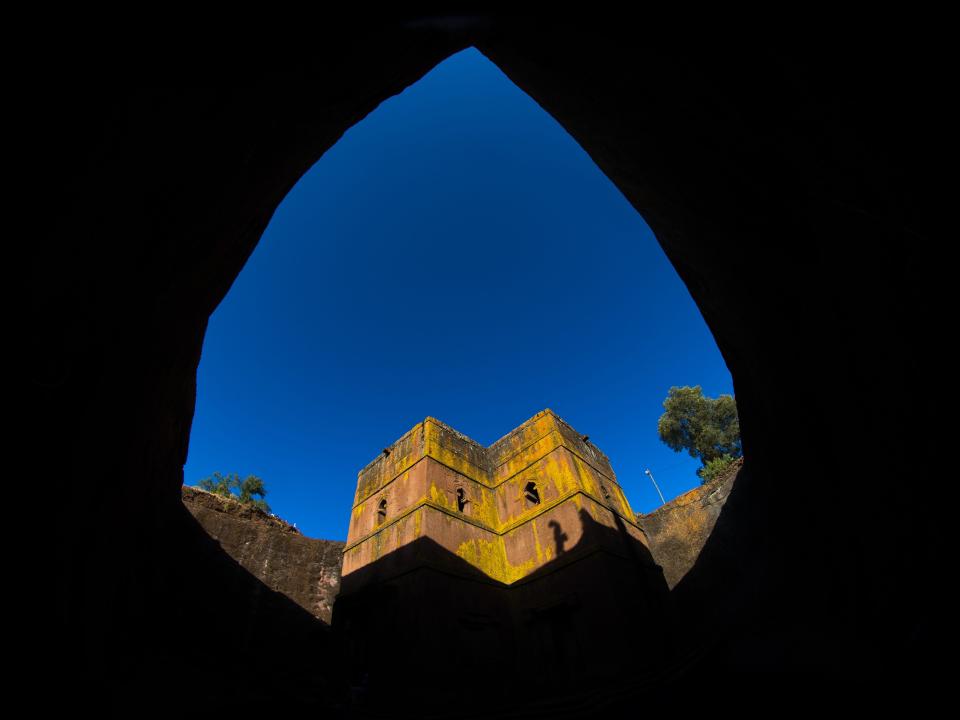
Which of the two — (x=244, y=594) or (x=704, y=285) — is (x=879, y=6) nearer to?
(x=704, y=285)

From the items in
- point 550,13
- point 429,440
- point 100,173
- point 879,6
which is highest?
point 429,440

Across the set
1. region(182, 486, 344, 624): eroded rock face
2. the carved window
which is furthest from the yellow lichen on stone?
region(182, 486, 344, 624): eroded rock face

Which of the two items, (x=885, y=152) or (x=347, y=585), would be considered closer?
(x=885, y=152)

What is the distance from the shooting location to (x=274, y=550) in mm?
A: 14211

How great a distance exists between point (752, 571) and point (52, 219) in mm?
12145

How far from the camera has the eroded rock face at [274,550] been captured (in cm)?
1302

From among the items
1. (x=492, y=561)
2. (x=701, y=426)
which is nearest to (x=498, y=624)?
(x=492, y=561)

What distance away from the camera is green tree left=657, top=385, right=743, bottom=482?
2378 centimetres

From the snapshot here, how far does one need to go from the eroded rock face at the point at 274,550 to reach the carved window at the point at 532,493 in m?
8.16

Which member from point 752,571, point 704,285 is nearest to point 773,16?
point 704,285

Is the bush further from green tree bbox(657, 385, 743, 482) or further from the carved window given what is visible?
the carved window

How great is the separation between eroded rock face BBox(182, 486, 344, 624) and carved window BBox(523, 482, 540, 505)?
816 centimetres

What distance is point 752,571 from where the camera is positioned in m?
8.85

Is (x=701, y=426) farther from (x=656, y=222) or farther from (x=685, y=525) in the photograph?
(x=656, y=222)
